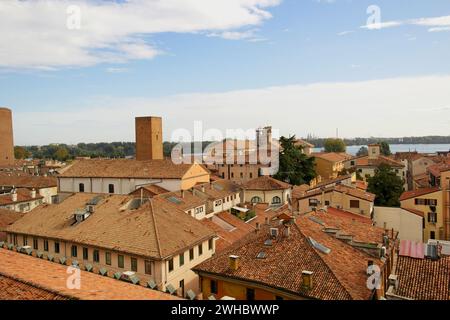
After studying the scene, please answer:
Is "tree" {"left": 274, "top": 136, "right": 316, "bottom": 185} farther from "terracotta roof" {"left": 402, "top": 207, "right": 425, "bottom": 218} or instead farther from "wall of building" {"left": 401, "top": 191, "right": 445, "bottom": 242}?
"terracotta roof" {"left": 402, "top": 207, "right": 425, "bottom": 218}

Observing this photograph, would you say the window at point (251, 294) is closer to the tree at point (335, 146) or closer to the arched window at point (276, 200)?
the arched window at point (276, 200)

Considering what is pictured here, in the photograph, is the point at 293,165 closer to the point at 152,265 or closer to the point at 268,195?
the point at 268,195

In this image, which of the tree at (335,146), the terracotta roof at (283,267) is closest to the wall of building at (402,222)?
the terracotta roof at (283,267)

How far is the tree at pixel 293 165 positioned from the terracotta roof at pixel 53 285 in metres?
49.2

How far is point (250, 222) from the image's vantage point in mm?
36156

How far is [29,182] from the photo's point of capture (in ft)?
194

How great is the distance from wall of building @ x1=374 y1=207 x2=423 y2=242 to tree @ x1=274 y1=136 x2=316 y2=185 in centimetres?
2317

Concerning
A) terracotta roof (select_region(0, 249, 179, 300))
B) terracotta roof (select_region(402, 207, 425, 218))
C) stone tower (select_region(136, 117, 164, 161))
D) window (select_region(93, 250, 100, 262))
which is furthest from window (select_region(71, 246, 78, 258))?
stone tower (select_region(136, 117, 164, 161))

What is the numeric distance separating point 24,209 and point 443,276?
4961 cm

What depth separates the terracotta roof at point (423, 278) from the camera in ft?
47.6

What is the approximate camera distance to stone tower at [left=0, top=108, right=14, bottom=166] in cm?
8850

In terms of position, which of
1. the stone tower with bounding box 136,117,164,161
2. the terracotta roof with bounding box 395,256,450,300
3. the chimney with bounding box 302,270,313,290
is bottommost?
the terracotta roof with bounding box 395,256,450,300

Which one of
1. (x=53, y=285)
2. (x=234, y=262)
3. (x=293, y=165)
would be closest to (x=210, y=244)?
(x=234, y=262)

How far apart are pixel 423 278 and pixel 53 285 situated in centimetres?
1481
